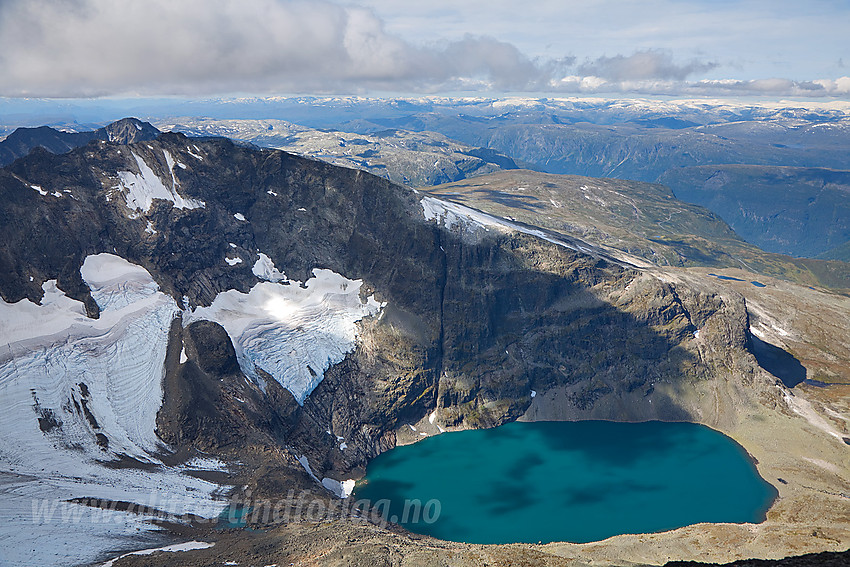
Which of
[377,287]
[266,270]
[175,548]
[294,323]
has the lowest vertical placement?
[175,548]

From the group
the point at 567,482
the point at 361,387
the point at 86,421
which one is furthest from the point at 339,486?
the point at 567,482

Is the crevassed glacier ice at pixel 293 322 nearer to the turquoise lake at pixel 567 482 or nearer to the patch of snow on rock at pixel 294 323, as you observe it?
the patch of snow on rock at pixel 294 323

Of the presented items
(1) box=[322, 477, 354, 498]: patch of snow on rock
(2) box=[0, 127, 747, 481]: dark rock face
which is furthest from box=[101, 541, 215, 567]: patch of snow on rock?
(2) box=[0, 127, 747, 481]: dark rock face

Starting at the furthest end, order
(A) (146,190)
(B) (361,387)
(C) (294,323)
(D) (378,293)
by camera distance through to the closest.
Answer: (D) (378,293), (A) (146,190), (C) (294,323), (B) (361,387)

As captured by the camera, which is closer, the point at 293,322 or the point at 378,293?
the point at 293,322

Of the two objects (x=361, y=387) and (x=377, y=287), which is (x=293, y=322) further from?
(x=377, y=287)

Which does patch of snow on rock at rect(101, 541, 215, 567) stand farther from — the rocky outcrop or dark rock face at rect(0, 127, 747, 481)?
dark rock face at rect(0, 127, 747, 481)
